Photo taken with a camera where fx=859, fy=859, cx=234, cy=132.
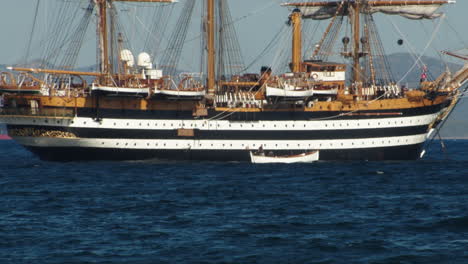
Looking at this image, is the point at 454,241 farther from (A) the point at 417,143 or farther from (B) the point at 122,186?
(A) the point at 417,143

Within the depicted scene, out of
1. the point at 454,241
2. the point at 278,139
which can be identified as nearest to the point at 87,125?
the point at 278,139

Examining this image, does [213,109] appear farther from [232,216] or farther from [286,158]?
[232,216]

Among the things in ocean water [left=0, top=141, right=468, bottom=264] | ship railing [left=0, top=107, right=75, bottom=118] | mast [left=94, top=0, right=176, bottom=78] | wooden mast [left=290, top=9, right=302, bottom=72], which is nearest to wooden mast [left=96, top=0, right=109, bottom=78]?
mast [left=94, top=0, right=176, bottom=78]

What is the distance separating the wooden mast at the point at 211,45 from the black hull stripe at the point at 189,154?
5479 millimetres

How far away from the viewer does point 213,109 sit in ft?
213

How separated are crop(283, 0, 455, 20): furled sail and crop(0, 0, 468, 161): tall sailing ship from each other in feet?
8.74

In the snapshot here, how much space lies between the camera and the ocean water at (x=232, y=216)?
2980cm

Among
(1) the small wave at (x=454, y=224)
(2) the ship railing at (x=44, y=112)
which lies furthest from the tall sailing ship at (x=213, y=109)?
(1) the small wave at (x=454, y=224)

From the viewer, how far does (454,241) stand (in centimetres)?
3169

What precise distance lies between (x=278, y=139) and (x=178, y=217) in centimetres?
2890

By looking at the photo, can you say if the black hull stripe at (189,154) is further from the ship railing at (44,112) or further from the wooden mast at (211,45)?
the wooden mast at (211,45)

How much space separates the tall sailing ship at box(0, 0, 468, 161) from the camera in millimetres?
62531

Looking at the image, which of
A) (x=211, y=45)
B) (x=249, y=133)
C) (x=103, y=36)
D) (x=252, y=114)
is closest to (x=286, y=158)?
(x=249, y=133)

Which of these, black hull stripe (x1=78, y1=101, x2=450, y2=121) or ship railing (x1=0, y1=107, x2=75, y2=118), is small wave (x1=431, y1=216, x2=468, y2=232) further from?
ship railing (x1=0, y1=107, x2=75, y2=118)
